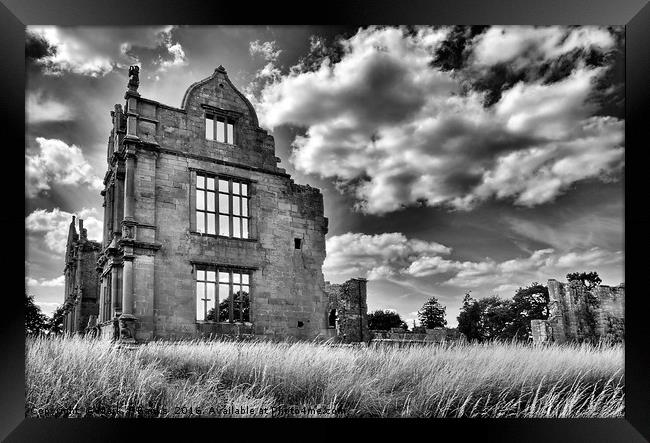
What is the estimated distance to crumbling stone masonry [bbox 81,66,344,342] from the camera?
12.3 meters

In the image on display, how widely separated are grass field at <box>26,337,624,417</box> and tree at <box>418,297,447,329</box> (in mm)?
11827

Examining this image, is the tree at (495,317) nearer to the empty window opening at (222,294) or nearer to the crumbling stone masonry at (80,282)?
the empty window opening at (222,294)

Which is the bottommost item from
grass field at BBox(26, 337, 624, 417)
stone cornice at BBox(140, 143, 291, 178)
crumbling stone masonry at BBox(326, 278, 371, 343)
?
grass field at BBox(26, 337, 624, 417)

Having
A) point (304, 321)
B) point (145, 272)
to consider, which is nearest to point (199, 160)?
point (145, 272)

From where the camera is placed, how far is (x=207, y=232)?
43.6 feet

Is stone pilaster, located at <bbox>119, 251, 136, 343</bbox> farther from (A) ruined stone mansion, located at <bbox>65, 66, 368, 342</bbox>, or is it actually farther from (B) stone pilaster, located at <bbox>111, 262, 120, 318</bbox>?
(B) stone pilaster, located at <bbox>111, 262, 120, 318</bbox>

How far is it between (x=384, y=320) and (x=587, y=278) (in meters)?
17.9

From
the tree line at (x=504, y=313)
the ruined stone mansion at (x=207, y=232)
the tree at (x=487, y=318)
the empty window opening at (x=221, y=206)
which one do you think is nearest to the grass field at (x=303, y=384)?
the ruined stone mansion at (x=207, y=232)

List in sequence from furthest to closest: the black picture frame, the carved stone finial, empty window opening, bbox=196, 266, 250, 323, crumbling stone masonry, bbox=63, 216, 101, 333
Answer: crumbling stone masonry, bbox=63, 216, 101, 333
empty window opening, bbox=196, 266, 250, 323
the carved stone finial
the black picture frame

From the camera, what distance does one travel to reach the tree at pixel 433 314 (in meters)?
21.5

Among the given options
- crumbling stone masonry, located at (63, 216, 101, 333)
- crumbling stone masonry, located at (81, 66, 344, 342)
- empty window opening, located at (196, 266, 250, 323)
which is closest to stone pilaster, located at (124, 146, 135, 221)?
crumbling stone masonry, located at (81, 66, 344, 342)

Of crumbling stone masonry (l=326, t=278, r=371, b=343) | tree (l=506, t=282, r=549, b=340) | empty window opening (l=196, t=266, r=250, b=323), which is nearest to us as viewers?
empty window opening (l=196, t=266, r=250, b=323)
